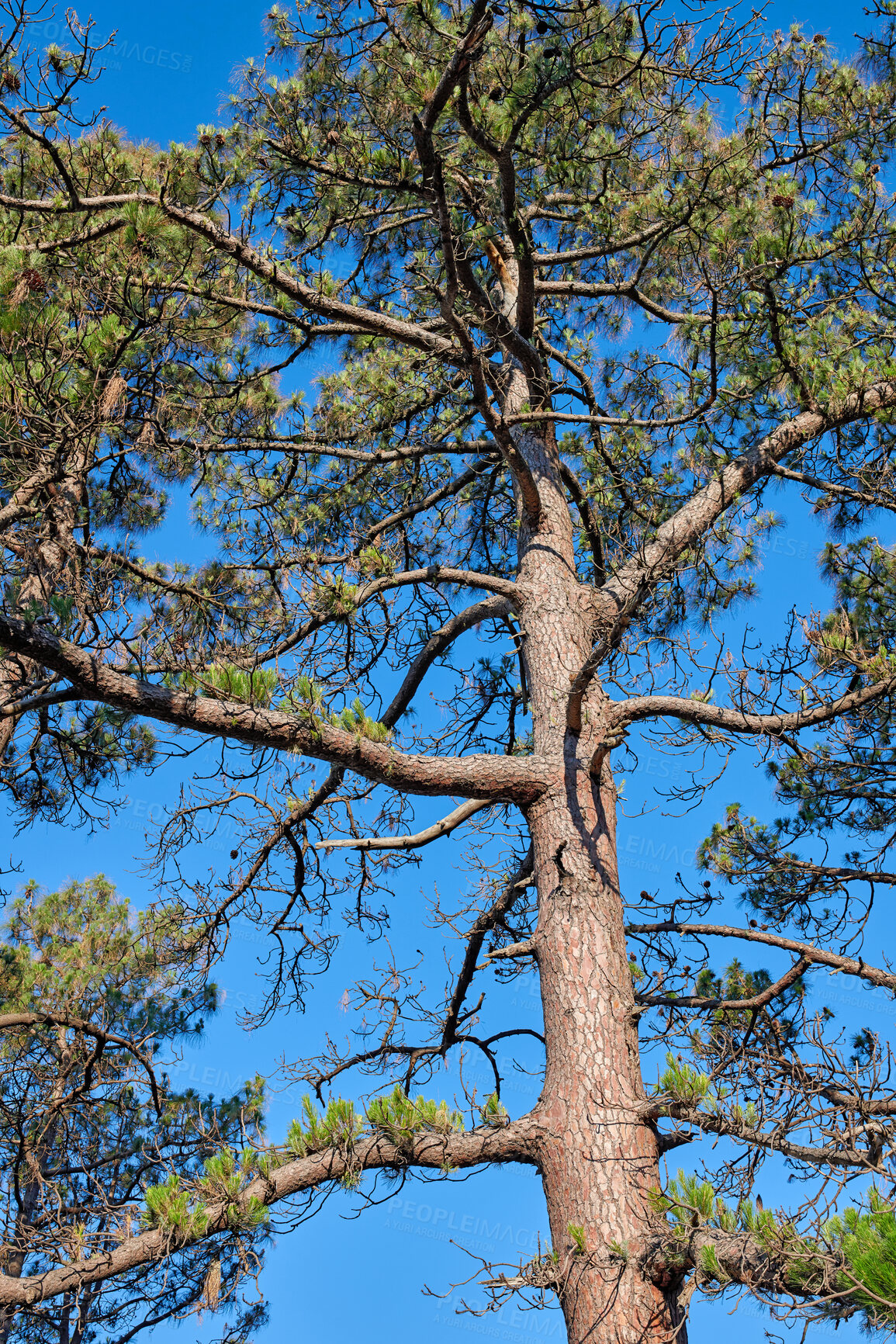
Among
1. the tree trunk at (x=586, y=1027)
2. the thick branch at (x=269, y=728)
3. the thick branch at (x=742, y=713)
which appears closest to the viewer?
the tree trunk at (x=586, y=1027)

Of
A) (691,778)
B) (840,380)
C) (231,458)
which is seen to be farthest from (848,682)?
(231,458)

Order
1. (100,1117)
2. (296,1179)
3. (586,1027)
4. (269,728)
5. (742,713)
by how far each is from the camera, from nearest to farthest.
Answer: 1. (296,1179)
2. (269,728)
3. (586,1027)
4. (742,713)
5. (100,1117)

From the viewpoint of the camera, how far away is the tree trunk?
10.2 feet

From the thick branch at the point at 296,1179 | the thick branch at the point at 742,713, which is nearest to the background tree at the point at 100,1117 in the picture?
the thick branch at the point at 296,1179

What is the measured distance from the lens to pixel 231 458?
19.9 ft

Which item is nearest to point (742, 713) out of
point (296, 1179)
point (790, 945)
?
point (790, 945)

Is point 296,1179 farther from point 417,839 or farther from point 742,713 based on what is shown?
point 742,713

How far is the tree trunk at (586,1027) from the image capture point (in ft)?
10.2

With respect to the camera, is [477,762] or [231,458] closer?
[477,762]

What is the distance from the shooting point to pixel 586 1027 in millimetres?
3637

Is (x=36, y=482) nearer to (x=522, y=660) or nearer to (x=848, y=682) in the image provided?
(x=522, y=660)

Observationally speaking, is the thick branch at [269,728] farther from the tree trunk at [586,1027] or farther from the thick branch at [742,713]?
the thick branch at [742,713]

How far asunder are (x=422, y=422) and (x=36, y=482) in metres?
3.15

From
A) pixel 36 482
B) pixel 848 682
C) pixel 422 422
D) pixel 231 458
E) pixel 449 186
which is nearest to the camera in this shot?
pixel 36 482
